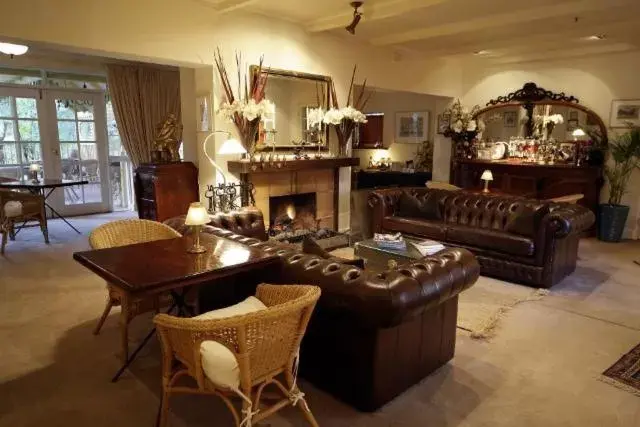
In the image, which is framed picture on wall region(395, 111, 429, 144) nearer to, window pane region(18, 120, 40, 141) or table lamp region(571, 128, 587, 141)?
table lamp region(571, 128, 587, 141)

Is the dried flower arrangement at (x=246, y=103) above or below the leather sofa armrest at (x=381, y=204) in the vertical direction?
above

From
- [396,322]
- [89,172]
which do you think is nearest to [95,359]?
[396,322]

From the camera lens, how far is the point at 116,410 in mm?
2371

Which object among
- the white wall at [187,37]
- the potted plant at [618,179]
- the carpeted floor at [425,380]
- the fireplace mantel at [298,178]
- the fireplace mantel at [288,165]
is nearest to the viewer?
the carpeted floor at [425,380]

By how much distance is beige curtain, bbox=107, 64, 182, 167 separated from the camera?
733 cm

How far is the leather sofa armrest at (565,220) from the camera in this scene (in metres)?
4.13

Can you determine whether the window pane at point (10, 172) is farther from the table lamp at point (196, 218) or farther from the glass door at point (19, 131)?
the table lamp at point (196, 218)

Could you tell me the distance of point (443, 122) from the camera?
8.15 metres

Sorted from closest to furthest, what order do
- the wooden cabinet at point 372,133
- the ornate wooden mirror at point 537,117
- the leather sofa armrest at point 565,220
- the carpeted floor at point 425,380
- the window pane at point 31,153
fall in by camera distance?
the carpeted floor at point 425,380, the leather sofa armrest at point 565,220, the ornate wooden mirror at point 537,117, the window pane at point 31,153, the wooden cabinet at point 372,133

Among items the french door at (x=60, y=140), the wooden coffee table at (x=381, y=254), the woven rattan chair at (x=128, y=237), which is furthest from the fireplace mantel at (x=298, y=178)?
the french door at (x=60, y=140)

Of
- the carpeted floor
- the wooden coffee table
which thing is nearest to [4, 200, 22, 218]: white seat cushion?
the carpeted floor

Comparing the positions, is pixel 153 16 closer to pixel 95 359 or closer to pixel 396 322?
pixel 95 359

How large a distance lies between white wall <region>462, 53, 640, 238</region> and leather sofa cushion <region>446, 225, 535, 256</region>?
3.44 m

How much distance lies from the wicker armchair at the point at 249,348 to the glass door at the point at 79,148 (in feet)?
21.4
